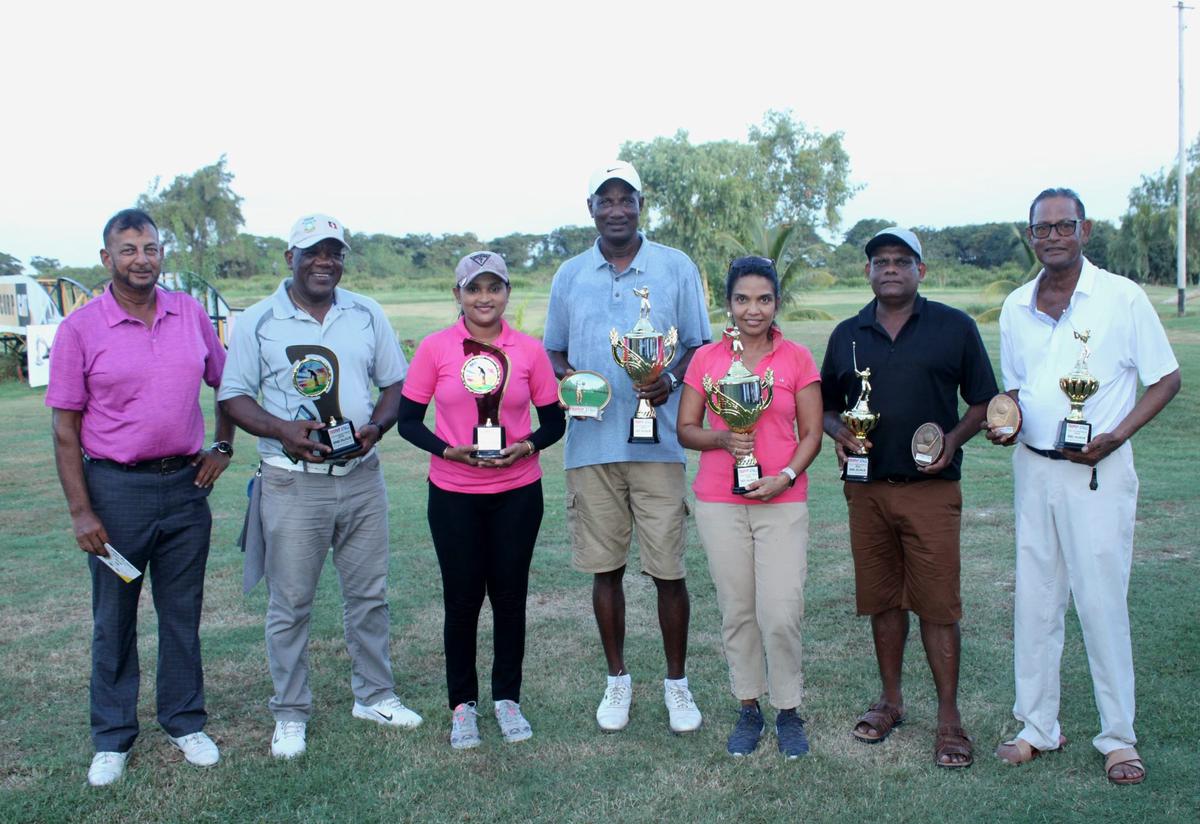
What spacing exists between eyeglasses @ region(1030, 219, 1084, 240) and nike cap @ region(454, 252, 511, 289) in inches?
83.6

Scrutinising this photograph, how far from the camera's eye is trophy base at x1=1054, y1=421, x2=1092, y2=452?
3771mm

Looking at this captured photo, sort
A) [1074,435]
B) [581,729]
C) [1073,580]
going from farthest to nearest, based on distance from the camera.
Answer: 1. [581,729]
2. [1073,580]
3. [1074,435]

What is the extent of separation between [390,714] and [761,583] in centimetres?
177

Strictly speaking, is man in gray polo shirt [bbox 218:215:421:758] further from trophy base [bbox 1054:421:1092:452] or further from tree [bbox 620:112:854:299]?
tree [bbox 620:112:854:299]

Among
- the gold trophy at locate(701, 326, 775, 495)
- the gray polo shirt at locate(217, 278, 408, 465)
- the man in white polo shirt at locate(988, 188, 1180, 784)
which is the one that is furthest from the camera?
the gray polo shirt at locate(217, 278, 408, 465)

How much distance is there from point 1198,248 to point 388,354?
54.6 meters

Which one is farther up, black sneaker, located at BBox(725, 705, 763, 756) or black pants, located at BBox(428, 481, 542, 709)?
black pants, located at BBox(428, 481, 542, 709)

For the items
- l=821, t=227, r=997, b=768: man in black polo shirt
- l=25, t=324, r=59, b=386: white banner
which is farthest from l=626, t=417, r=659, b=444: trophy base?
l=25, t=324, r=59, b=386: white banner

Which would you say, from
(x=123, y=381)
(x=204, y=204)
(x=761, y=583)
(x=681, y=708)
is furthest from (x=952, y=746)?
(x=204, y=204)

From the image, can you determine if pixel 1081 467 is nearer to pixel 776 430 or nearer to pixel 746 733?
pixel 776 430

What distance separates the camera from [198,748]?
167 inches

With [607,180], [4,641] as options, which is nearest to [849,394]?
[607,180]

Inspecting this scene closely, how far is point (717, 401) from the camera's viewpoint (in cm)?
405

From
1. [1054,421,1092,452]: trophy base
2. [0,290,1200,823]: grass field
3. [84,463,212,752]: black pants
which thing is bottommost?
[0,290,1200,823]: grass field
